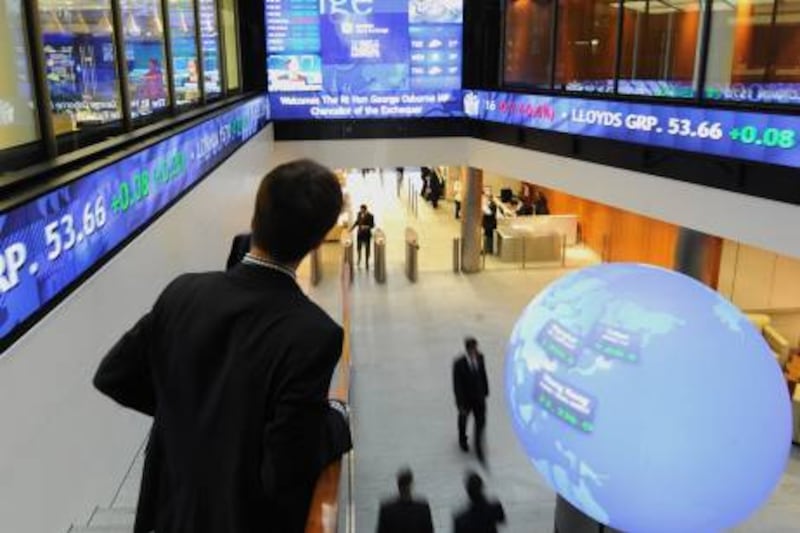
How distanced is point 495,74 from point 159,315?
12.5 metres

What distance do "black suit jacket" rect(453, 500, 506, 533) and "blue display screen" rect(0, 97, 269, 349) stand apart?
292 cm

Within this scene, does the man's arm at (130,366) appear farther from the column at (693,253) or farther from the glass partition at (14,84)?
the column at (693,253)

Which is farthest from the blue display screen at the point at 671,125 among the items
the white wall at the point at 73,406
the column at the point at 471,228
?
the white wall at the point at 73,406

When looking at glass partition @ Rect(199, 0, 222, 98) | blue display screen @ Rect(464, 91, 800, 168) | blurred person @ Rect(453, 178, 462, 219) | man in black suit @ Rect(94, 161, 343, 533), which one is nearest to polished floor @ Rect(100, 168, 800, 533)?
man in black suit @ Rect(94, 161, 343, 533)

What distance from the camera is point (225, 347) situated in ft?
4.60

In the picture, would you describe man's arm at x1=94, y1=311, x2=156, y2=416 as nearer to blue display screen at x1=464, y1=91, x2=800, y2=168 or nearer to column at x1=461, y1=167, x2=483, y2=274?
blue display screen at x1=464, y1=91, x2=800, y2=168

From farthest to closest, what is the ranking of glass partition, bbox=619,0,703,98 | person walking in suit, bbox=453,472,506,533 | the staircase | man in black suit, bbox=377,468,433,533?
1. glass partition, bbox=619,0,703,98
2. person walking in suit, bbox=453,472,506,533
3. man in black suit, bbox=377,468,433,533
4. the staircase

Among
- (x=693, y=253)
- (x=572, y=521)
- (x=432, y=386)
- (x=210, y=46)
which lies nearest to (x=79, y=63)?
(x=572, y=521)

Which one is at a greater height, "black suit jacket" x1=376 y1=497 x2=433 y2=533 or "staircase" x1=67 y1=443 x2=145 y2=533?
"staircase" x1=67 y1=443 x2=145 y2=533

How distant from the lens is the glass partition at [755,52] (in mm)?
7473

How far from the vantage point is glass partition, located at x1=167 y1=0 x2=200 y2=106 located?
684cm

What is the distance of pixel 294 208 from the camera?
1.39 meters

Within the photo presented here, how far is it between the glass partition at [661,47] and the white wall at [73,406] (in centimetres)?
629

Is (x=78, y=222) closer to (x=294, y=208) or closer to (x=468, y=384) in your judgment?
(x=294, y=208)
